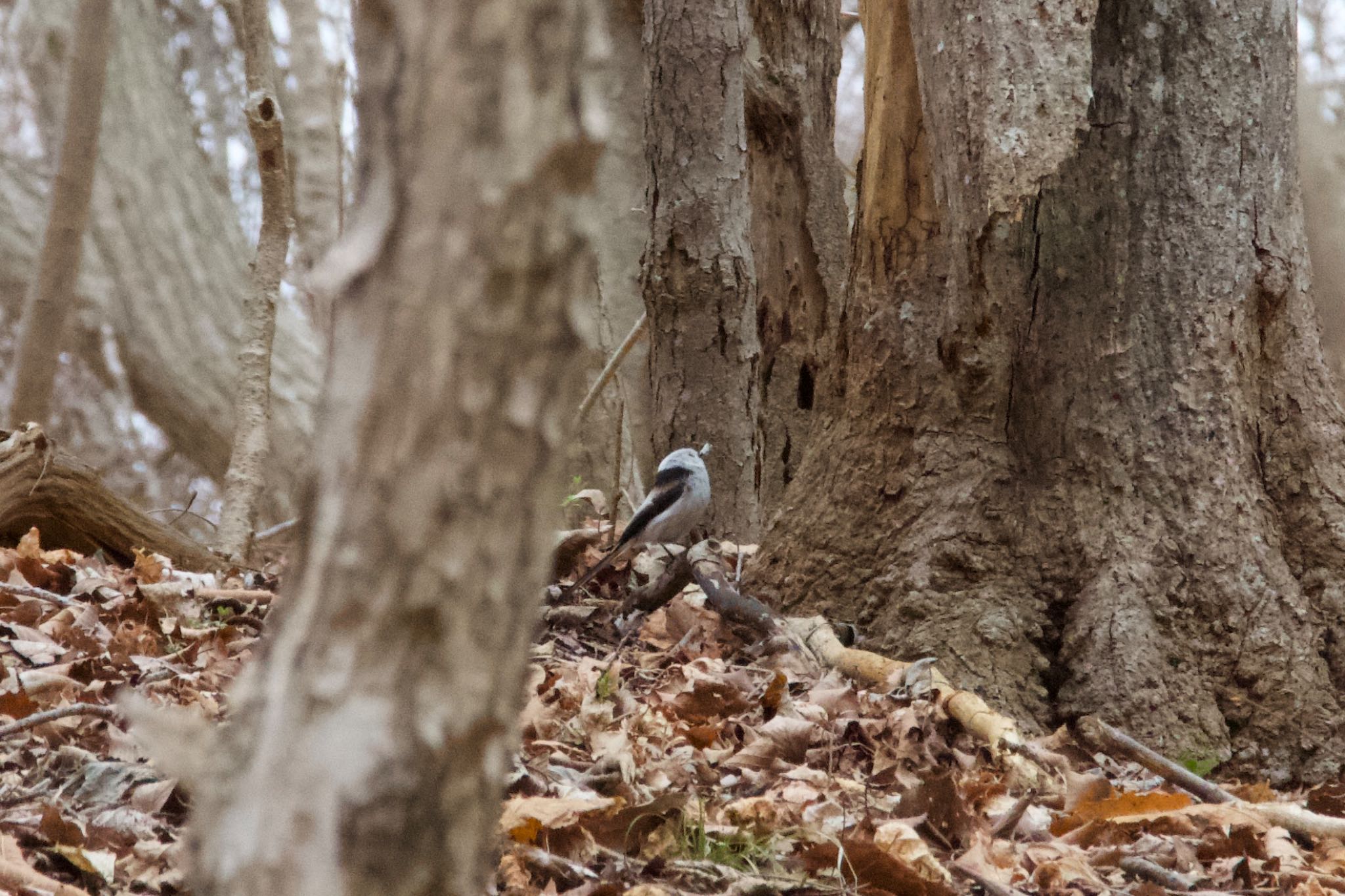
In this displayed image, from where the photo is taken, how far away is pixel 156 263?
28.2 feet

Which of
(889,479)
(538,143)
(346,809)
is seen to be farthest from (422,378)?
(889,479)

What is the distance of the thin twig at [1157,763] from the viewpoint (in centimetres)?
273

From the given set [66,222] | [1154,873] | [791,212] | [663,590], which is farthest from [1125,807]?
[66,222]

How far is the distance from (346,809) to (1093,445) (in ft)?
9.41

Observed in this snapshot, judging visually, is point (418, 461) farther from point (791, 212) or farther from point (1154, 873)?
point (791, 212)

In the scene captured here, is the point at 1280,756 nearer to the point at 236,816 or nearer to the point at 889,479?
the point at 889,479

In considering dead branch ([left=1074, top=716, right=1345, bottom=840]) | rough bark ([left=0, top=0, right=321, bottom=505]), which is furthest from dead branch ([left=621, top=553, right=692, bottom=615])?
rough bark ([left=0, top=0, right=321, bottom=505])

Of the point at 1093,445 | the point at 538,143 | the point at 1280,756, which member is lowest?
the point at 1280,756

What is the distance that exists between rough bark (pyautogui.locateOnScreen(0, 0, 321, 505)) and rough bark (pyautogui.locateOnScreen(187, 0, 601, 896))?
7.71 m

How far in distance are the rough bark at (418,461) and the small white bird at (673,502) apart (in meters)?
3.65

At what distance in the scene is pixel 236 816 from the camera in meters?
0.97

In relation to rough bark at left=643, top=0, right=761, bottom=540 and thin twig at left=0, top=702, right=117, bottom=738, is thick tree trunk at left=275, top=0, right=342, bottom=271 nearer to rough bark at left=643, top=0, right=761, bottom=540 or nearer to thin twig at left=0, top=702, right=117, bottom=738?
rough bark at left=643, top=0, right=761, bottom=540

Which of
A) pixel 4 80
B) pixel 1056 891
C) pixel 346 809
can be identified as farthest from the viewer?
pixel 4 80

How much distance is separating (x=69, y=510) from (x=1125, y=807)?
130 inches
